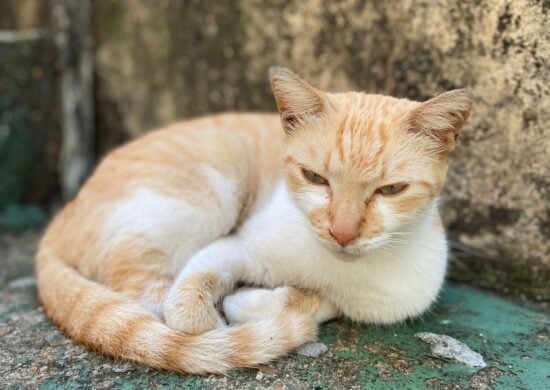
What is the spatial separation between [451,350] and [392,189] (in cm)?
71

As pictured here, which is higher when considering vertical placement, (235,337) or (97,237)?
(97,237)

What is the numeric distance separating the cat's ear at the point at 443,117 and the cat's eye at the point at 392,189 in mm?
231

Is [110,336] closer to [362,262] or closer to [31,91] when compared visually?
[362,262]

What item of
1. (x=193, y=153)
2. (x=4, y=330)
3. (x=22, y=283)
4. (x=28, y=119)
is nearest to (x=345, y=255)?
(x=193, y=153)

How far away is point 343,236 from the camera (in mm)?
2129

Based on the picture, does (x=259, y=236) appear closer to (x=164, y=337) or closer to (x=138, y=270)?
(x=138, y=270)

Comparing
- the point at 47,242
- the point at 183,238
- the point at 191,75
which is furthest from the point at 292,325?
the point at 191,75

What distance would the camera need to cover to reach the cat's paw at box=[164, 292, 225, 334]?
2.28 metres

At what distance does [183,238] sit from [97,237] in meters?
0.39

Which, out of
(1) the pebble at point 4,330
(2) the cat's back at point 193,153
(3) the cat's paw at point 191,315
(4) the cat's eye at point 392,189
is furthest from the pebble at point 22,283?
(4) the cat's eye at point 392,189

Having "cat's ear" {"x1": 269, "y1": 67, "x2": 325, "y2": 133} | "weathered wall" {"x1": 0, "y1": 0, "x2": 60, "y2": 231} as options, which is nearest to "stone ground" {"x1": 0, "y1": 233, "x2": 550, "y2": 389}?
"cat's ear" {"x1": 269, "y1": 67, "x2": 325, "y2": 133}

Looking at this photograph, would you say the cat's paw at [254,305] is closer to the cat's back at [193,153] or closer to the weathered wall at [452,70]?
the cat's back at [193,153]

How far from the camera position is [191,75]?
4.18m

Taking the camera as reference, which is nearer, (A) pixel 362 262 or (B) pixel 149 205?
(A) pixel 362 262
